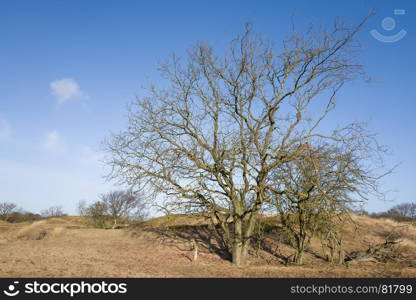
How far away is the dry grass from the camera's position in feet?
36.8

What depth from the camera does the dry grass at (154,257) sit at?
1123cm

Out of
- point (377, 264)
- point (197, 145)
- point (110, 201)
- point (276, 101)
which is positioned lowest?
point (377, 264)

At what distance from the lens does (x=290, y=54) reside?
1371 cm

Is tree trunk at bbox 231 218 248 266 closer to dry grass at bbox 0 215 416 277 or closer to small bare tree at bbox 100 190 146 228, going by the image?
dry grass at bbox 0 215 416 277

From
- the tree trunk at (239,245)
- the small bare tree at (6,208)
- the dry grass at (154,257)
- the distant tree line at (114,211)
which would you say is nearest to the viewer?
the dry grass at (154,257)

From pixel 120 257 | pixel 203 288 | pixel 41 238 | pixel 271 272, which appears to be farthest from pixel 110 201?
pixel 203 288

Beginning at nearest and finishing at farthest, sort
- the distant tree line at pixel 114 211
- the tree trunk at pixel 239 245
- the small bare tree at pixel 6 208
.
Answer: the tree trunk at pixel 239 245
the distant tree line at pixel 114 211
the small bare tree at pixel 6 208

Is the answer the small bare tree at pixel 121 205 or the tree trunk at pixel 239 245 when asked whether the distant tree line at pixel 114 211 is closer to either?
the small bare tree at pixel 121 205

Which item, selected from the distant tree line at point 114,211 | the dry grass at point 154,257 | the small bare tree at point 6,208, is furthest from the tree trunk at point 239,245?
the small bare tree at point 6,208

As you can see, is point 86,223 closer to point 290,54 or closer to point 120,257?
point 120,257

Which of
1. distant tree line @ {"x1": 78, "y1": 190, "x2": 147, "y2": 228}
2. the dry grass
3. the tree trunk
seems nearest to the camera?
the dry grass

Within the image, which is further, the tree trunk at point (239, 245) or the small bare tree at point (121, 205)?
the small bare tree at point (121, 205)

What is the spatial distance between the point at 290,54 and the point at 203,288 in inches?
406

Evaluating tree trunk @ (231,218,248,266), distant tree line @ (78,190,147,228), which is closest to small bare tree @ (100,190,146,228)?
distant tree line @ (78,190,147,228)
